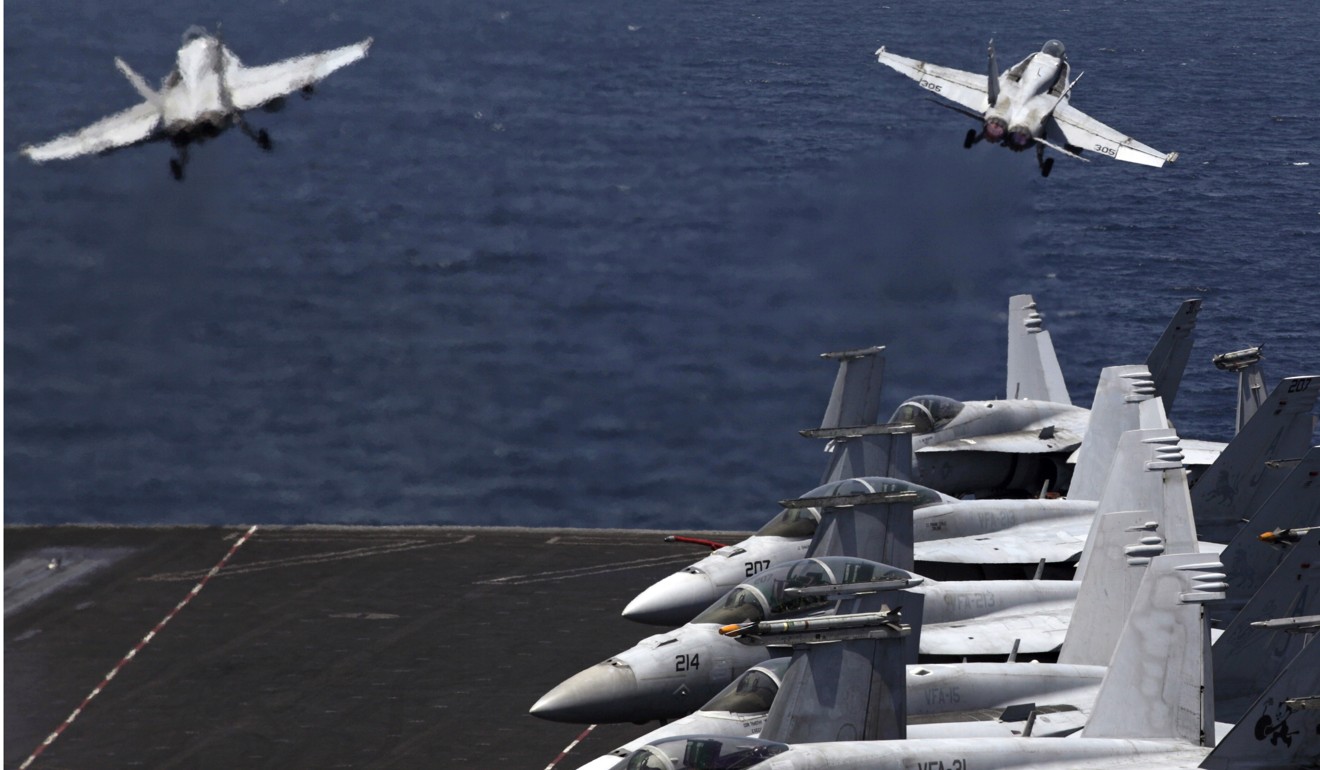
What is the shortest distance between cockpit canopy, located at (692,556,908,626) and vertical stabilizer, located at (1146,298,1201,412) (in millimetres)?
22380

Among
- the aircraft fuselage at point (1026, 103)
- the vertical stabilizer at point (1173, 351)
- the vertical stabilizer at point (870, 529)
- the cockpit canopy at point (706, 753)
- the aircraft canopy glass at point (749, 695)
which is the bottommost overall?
the aircraft canopy glass at point (749, 695)

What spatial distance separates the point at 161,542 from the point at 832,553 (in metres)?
31.7

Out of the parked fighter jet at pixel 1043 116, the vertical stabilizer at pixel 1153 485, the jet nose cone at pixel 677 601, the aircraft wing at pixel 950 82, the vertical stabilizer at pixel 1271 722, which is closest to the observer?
the vertical stabilizer at pixel 1271 722

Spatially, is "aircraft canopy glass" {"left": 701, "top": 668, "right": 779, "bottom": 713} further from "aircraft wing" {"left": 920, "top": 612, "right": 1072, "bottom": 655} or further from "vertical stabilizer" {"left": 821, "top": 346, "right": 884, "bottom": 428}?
"vertical stabilizer" {"left": 821, "top": 346, "right": 884, "bottom": 428}

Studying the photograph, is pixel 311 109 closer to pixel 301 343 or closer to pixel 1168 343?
pixel 301 343

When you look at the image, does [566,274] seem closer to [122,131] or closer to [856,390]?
[122,131]

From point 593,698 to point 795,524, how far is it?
9.32 metres

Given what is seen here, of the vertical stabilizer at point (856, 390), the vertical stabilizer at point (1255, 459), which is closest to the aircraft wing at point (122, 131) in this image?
the vertical stabilizer at point (856, 390)

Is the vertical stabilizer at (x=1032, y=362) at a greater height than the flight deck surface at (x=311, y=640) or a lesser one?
greater

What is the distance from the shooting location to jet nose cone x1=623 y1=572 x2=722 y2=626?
39188 mm

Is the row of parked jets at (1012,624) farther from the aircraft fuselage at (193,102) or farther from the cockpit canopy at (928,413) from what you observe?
the aircraft fuselage at (193,102)

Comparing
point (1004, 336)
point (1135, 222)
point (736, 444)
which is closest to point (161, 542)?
point (736, 444)

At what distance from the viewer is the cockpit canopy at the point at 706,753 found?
26.5 metres

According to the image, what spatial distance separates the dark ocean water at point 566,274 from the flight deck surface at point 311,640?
22.8 metres
